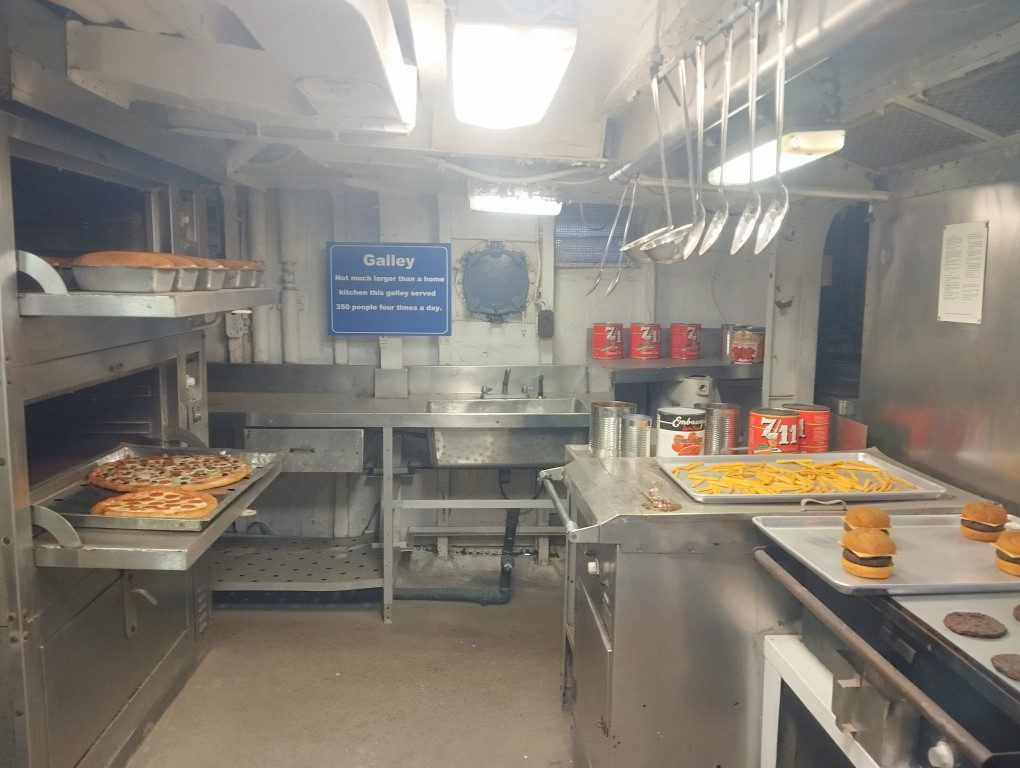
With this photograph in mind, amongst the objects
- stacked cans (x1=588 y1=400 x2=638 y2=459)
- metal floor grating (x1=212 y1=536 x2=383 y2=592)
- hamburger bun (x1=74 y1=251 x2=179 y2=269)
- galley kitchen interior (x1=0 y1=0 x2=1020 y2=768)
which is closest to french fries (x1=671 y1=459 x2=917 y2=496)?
galley kitchen interior (x1=0 y1=0 x2=1020 y2=768)

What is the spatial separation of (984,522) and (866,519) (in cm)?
30

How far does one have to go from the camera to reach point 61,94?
5.92ft

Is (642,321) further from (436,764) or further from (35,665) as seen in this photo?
(35,665)

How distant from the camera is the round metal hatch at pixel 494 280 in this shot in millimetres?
3826

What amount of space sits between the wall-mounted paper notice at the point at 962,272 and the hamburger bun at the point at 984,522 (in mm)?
588

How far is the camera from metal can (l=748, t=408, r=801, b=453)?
2.26 meters

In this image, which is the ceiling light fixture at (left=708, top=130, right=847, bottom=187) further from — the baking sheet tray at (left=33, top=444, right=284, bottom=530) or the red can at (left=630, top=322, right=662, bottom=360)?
the red can at (left=630, top=322, right=662, bottom=360)

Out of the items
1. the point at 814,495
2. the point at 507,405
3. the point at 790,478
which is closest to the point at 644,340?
the point at 507,405

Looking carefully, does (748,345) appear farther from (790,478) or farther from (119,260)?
(119,260)

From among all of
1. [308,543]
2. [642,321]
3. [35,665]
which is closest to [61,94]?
[35,665]

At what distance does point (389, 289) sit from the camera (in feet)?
12.3

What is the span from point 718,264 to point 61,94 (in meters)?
3.16

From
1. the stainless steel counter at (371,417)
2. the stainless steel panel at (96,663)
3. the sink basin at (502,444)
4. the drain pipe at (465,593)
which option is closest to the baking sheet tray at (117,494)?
the stainless steel panel at (96,663)

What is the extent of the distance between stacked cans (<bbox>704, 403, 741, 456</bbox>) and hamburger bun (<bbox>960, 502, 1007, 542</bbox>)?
2.54 feet
